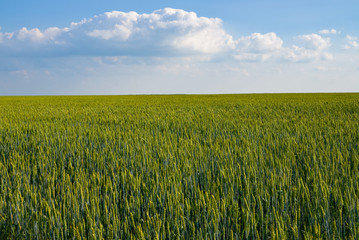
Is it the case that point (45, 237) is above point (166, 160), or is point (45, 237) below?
below

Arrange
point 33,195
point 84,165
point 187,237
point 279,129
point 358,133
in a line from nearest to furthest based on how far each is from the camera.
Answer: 1. point 187,237
2. point 33,195
3. point 84,165
4. point 358,133
5. point 279,129

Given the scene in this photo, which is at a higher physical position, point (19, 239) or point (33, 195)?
point (33, 195)

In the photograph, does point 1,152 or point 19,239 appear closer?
point 19,239

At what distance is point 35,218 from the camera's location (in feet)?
6.22

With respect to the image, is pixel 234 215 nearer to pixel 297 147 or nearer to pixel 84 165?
pixel 84 165

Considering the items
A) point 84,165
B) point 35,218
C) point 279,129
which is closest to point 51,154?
point 84,165

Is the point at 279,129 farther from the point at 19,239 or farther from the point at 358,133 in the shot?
the point at 19,239

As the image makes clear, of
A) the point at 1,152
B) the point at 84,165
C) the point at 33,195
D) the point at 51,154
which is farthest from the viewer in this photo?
the point at 1,152

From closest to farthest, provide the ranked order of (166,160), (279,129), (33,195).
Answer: (33,195), (166,160), (279,129)

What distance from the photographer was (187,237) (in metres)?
1.63

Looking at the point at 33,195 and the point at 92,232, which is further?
the point at 33,195

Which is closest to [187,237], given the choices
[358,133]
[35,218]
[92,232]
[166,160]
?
[92,232]

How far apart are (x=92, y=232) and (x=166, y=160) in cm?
137

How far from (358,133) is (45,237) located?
4.60 m
